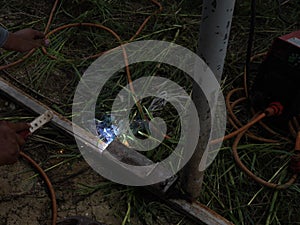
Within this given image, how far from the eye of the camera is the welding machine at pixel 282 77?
6.98 feet

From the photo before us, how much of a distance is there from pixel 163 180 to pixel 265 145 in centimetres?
78

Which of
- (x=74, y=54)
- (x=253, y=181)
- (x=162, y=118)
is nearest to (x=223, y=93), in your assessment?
(x=162, y=118)

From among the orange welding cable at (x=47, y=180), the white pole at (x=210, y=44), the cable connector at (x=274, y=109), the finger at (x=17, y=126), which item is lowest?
the orange welding cable at (x=47, y=180)

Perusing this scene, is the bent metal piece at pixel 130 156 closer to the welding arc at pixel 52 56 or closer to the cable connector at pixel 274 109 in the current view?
the welding arc at pixel 52 56

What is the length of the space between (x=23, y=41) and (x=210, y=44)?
3.69 feet

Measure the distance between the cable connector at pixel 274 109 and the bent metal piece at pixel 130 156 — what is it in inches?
29.7

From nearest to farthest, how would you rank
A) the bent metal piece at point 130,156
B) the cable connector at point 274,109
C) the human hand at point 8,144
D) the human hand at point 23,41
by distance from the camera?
1. the human hand at point 8,144
2. the bent metal piece at point 130,156
3. the human hand at point 23,41
4. the cable connector at point 274,109

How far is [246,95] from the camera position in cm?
254

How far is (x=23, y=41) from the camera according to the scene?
1985mm

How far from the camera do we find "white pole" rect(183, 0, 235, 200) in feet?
4.15

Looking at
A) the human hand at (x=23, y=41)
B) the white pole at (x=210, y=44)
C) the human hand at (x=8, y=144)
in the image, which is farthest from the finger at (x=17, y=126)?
the white pole at (x=210, y=44)

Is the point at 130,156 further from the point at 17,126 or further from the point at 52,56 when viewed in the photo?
the point at 52,56

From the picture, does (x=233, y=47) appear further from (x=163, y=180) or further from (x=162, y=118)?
(x=163, y=180)

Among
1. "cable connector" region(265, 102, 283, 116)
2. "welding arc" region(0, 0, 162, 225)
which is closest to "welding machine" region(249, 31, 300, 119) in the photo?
"cable connector" region(265, 102, 283, 116)
